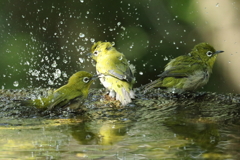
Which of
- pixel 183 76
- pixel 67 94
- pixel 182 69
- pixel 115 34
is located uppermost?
pixel 115 34

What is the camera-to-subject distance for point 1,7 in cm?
865

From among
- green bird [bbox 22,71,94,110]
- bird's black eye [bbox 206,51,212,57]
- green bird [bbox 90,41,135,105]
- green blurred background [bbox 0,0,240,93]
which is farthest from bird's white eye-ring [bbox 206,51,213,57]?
green blurred background [bbox 0,0,240,93]

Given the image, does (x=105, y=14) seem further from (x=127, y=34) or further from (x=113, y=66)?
(x=113, y=66)

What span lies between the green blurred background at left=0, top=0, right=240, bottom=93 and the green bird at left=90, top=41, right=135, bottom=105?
6.79 feet

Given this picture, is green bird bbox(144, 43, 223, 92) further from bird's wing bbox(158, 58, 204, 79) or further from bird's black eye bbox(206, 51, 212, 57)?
bird's black eye bbox(206, 51, 212, 57)

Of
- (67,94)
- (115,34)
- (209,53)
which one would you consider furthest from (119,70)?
(115,34)

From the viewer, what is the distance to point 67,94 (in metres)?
4.57

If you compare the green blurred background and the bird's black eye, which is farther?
the green blurred background

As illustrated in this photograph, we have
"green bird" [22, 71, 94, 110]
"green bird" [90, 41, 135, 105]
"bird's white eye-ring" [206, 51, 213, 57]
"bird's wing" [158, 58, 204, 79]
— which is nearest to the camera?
"green bird" [22, 71, 94, 110]

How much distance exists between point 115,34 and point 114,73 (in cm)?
318

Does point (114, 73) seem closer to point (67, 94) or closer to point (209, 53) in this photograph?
point (67, 94)

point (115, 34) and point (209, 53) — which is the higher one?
point (115, 34)

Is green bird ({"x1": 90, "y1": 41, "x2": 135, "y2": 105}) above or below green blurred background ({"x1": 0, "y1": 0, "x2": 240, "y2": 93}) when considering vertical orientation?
below

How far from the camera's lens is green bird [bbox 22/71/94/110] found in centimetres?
443
